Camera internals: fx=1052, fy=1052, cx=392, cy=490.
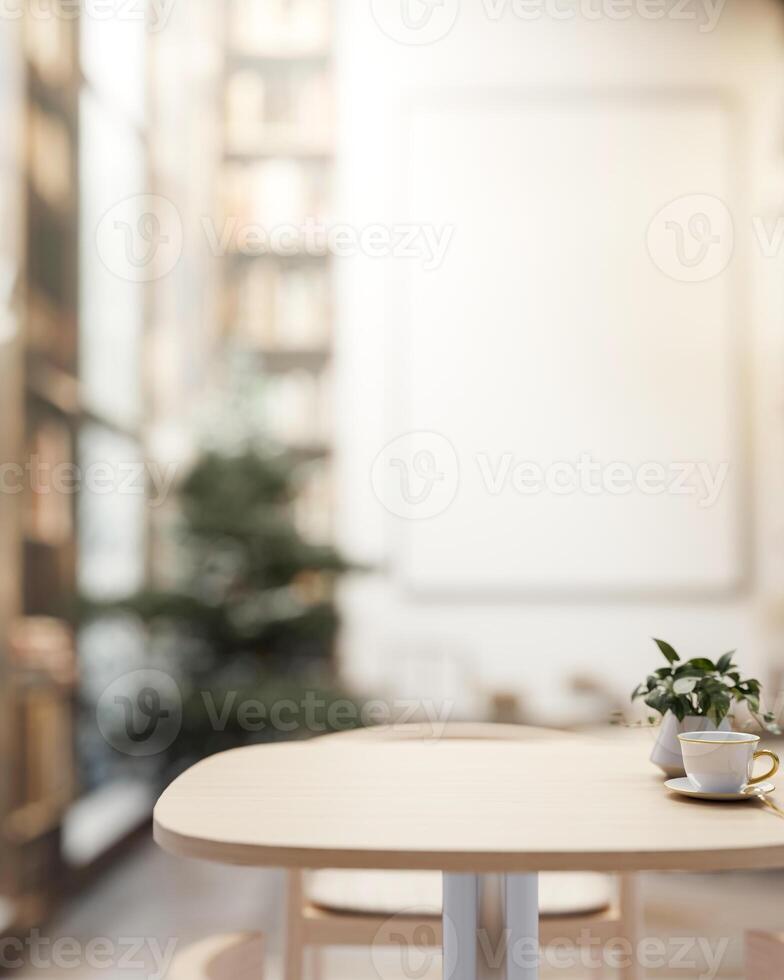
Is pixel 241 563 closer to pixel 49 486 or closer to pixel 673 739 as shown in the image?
pixel 49 486

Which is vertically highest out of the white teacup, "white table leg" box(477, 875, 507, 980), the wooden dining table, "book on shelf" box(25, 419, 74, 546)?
"book on shelf" box(25, 419, 74, 546)

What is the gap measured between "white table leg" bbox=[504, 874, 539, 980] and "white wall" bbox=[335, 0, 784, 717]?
2620 millimetres

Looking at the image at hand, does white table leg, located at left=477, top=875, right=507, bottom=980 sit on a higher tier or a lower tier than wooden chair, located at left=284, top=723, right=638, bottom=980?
higher

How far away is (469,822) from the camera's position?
977 mm

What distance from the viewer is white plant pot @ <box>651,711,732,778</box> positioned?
1.17 metres

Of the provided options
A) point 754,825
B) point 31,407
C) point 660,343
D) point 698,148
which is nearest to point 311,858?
point 754,825

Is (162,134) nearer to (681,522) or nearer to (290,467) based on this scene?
(290,467)

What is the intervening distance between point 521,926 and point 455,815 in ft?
0.65

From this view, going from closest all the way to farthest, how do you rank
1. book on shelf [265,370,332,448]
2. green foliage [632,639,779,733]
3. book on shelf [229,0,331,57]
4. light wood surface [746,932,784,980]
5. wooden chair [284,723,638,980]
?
1. light wood surface [746,932,784,980]
2. green foliage [632,639,779,733]
3. wooden chair [284,723,638,980]
4. book on shelf [265,370,332,448]
5. book on shelf [229,0,331,57]

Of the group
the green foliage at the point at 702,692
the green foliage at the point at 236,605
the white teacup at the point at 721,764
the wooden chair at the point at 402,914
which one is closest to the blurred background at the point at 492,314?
the green foliage at the point at 236,605

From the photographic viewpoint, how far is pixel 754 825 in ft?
3.20

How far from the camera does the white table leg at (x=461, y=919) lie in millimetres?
1072

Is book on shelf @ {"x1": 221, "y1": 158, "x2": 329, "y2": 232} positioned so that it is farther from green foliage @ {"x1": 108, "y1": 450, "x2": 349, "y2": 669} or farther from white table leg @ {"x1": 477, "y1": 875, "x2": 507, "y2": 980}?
white table leg @ {"x1": 477, "y1": 875, "x2": 507, "y2": 980}

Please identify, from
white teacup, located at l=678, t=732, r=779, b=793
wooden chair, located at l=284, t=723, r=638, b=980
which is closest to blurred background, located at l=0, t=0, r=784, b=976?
wooden chair, located at l=284, t=723, r=638, b=980
